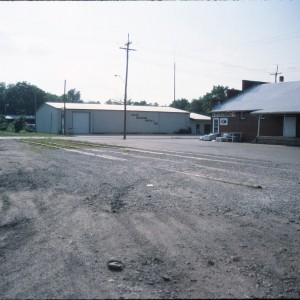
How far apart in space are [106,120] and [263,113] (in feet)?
115

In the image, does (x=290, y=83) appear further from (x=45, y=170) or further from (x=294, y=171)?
(x=45, y=170)

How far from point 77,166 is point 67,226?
7.58 metres

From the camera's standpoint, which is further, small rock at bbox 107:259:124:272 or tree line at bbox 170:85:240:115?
tree line at bbox 170:85:240:115

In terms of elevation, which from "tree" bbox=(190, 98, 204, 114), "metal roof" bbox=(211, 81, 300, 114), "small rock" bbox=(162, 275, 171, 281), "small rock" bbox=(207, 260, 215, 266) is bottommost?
"small rock" bbox=(162, 275, 171, 281)

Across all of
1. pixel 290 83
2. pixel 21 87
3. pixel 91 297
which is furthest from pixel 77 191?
pixel 21 87

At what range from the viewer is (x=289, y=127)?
31.8 m

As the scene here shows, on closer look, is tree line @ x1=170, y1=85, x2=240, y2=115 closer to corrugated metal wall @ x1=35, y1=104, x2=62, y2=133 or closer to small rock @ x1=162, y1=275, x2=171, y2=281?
corrugated metal wall @ x1=35, y1=104, x2=62, y2=133

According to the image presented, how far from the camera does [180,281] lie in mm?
3840

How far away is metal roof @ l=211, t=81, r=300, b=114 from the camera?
104 feet

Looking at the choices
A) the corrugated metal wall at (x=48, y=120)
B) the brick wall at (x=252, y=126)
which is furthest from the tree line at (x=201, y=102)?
the brick wall at (x=252, y=126)

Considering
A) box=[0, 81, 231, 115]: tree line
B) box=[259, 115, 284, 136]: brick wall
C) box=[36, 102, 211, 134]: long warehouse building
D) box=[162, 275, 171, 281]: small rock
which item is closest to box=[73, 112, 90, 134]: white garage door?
box=[36, 102, 211, 134]: long warehouse building

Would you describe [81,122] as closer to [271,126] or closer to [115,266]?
[271,126]

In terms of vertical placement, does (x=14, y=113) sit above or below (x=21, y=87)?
below

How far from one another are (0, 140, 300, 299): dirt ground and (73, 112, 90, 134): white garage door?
163ft
